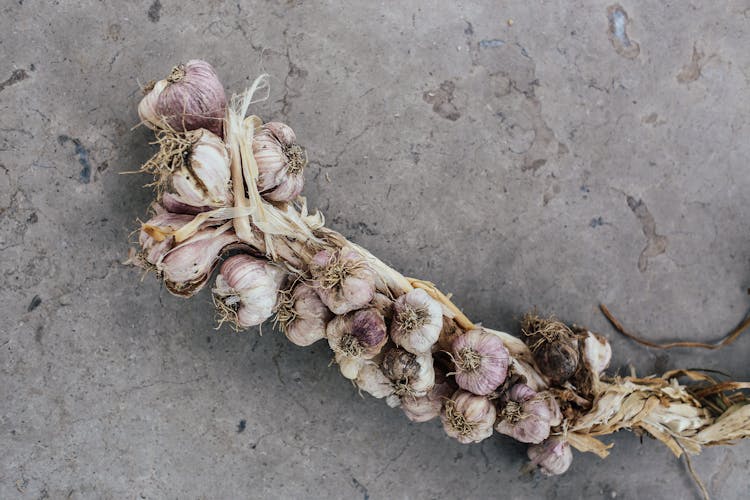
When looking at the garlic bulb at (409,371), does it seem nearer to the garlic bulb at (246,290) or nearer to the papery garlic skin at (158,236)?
the garlic bulb at (246,290)

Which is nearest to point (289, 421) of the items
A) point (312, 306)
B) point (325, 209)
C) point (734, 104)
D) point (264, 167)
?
point (312, 306)

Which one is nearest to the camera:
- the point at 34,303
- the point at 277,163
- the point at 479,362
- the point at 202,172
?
the point at 202,172

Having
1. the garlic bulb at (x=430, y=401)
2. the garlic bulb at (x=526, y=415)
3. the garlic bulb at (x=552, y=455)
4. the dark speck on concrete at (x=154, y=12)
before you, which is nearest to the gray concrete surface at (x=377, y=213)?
the dark speck on concrete at (x=154, y=12)

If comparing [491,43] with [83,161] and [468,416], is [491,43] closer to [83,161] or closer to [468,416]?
[468,416]

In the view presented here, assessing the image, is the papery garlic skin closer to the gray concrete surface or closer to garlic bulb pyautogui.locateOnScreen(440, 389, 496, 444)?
the gray concrete surface

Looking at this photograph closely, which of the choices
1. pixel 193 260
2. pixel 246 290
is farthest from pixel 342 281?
pixel 193 260
